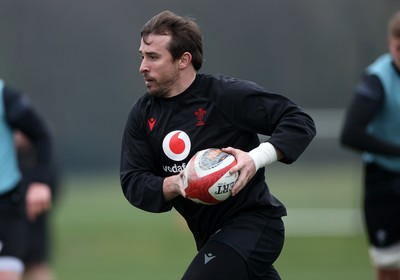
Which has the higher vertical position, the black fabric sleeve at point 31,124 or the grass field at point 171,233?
the black fabric sleeve at point 31,124

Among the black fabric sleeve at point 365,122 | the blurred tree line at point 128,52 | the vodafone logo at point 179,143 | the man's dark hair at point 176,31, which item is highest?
the man's dark hair at point 176,31

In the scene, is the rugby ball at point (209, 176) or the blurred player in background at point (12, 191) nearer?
the rugby ball at point (209, 176)

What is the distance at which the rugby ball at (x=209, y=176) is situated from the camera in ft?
17.3

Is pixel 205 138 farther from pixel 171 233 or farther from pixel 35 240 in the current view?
pixel 171 233

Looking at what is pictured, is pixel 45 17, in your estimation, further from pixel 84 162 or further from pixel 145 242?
pixel 145 242

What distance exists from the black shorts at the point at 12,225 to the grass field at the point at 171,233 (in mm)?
4795

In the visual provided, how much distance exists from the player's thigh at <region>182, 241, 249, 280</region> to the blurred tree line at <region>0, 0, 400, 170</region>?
34.1 ft

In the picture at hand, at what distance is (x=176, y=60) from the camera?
18.8 feet

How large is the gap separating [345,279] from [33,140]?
497 cm

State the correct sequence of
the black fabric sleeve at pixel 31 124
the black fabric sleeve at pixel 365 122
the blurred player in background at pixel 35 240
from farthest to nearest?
the blurred player in background at pixel 35 240, the black fabric sleeve at pixel 365 122, the black fabric sleeve at pixel 31 124

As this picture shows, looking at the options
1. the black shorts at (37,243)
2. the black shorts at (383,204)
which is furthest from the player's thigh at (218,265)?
the black shorts at (37,243)

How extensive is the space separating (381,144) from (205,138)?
2471 millimetres

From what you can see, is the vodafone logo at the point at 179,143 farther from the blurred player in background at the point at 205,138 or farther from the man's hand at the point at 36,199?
the man's hand at the point at 36,199

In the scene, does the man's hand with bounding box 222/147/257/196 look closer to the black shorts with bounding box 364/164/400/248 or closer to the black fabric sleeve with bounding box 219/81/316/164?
the black fabric sleeve with bounding box 219/81/316/164
